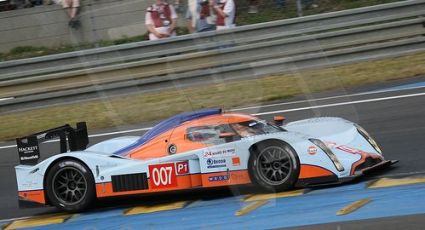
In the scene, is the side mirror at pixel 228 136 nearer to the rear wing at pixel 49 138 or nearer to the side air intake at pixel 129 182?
the side air intake at pixel 129 182

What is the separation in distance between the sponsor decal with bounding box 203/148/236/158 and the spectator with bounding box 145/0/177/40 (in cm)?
603

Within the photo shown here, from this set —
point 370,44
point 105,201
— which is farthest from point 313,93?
point 105,201

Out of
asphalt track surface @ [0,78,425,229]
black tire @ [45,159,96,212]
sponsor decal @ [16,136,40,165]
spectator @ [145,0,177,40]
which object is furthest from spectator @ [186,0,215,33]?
black tire @ [45,159,96,212]

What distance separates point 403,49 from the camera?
1341 cm

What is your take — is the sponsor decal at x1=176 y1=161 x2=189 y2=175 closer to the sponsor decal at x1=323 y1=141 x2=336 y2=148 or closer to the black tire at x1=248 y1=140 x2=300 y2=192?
the black tire at x1=248 y1=140 x2=300 y2=192

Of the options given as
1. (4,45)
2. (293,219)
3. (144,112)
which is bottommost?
(293,219)

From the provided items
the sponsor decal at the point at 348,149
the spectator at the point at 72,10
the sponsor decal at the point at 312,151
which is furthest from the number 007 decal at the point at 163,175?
the spectator at the point at 72,10

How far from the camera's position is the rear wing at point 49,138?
8.40 m

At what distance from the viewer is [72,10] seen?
14.7 metres

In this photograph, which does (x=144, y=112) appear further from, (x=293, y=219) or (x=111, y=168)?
(x=293, y=219)

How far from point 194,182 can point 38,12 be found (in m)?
8.59

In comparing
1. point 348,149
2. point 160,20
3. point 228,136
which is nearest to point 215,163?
point 228,136

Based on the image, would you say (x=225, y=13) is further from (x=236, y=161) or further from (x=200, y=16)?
(x=236, y=161)

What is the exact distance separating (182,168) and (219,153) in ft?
1.31
